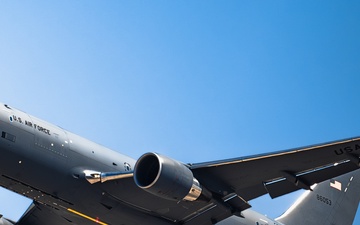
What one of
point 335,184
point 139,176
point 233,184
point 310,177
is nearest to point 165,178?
point 139,176

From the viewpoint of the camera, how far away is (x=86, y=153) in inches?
1168

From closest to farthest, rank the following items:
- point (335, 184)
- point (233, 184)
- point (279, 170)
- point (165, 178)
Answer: point (165, 178)
point (279, 170)
point (233, 184)
point (335, 184)

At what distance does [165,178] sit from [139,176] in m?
1.23

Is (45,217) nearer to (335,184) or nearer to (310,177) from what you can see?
(310,177)

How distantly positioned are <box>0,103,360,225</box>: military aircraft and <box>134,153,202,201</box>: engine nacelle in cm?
4

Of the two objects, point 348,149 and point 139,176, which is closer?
point 348,149

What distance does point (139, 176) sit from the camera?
2759 centimetres

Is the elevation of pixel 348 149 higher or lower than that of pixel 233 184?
higher

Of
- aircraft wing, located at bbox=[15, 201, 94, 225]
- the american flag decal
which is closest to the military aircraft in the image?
aircraft wing, located at bbox=[15, 201, 94, 225]

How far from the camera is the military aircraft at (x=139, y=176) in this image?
27.4m

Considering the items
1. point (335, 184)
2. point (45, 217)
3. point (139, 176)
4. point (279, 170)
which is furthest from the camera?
point (335, 184)

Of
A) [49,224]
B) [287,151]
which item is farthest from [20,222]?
[287,151]

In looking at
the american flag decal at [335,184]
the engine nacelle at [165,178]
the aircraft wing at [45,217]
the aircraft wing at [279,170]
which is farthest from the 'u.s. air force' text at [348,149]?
the american flag decal at [335,184]

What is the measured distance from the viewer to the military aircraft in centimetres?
2744
